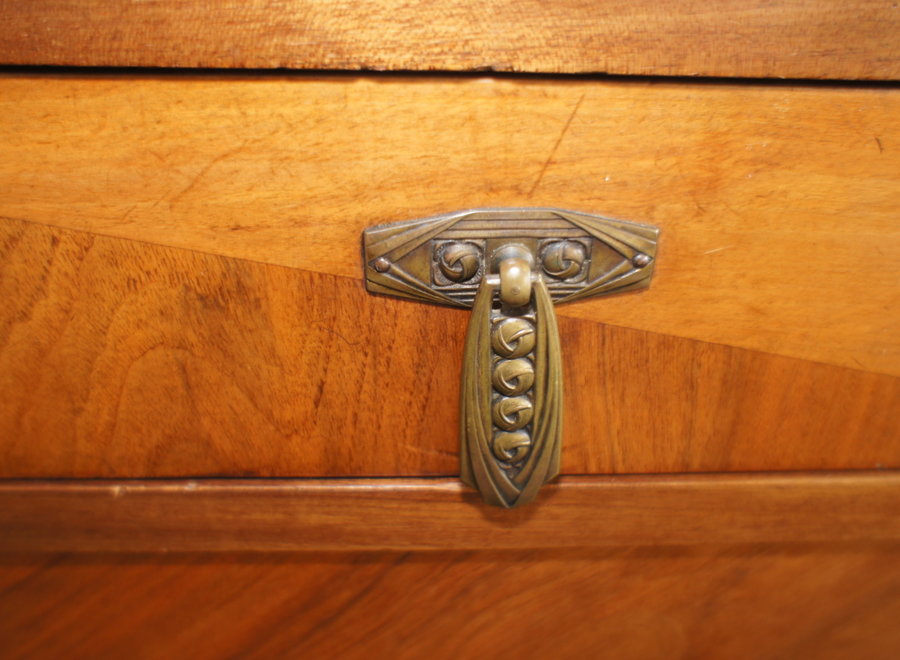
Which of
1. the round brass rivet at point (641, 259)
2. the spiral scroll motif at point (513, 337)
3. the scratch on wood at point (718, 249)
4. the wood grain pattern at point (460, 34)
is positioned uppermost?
the wood grain pattern at point (460, 34)

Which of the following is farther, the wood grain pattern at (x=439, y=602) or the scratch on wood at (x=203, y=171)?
the wood grain pattern at (x=439, y=602)

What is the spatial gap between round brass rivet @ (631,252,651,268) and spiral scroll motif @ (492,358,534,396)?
6cm

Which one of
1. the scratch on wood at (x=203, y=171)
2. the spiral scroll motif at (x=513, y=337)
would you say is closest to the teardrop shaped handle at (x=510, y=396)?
the spiral scroll motif at (x=513, y=337)

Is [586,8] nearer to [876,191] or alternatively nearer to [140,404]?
[876,191]

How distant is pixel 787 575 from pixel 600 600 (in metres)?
0.11

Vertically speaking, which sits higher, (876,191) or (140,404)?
(876,191)

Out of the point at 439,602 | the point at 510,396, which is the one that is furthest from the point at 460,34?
the point at 439,602

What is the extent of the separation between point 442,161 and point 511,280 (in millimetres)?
54

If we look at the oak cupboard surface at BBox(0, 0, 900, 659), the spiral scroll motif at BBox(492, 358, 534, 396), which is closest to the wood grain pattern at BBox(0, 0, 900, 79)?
the oak cupboard surface at BBox(0, 0, 900, 659)

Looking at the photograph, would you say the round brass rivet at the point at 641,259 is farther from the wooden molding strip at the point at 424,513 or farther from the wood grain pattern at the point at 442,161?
the wooden molding strip at the point at 424,513

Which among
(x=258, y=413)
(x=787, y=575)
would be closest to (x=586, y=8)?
(x=258, y=413)

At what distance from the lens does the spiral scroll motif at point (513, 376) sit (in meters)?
0.30

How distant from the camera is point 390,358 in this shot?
0.32 m

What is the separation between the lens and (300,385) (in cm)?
32
